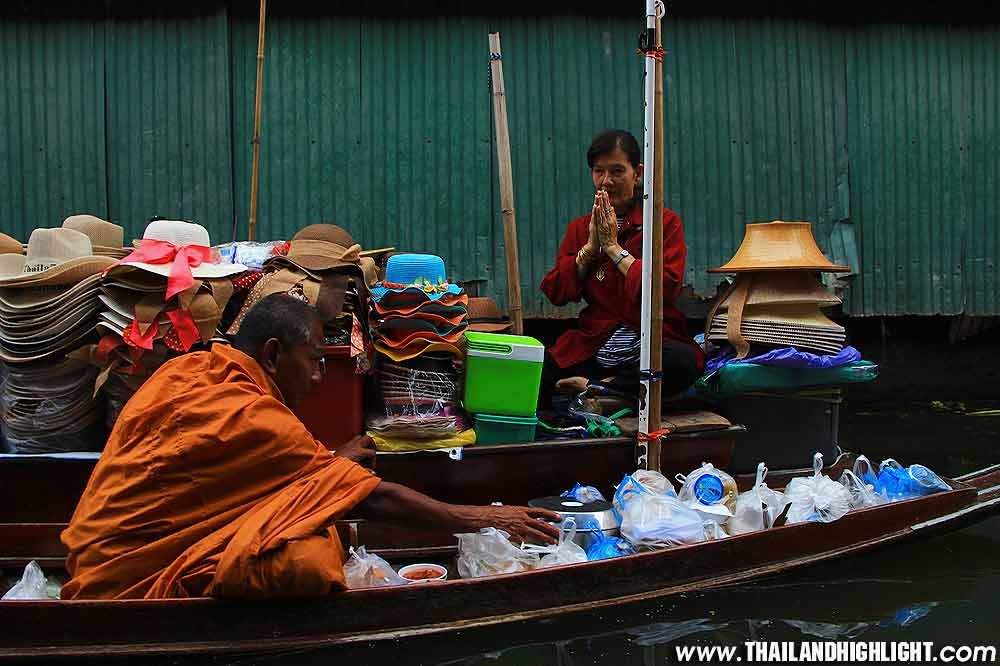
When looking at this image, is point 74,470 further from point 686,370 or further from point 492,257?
point 492,257

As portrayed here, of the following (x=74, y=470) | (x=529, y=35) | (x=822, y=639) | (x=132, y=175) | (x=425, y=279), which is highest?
(x=529, y=35)

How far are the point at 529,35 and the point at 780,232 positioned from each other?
283 centimetres

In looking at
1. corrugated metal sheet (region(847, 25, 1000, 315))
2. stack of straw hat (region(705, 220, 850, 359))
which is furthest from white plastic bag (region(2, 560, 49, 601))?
corrugated metal sheet (region(847, 25, 1000, 315))

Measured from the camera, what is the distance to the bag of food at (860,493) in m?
3.46

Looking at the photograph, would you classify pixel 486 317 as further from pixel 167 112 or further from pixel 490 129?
pixel 167 112

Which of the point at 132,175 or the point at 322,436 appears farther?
the point at 132,175

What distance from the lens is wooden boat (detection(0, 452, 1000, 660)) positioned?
231 cm

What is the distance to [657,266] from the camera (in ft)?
10.9

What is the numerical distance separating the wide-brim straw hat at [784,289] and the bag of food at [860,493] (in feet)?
2.49

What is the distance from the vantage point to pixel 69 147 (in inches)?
223

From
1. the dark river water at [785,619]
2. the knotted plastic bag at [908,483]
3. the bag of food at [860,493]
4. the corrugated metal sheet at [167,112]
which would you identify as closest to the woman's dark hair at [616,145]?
the bag of food at [860,493]

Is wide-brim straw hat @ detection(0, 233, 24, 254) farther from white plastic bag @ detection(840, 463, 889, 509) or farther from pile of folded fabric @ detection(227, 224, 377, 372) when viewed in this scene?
white plastic bag @ detection(840, 463, 889, 509)

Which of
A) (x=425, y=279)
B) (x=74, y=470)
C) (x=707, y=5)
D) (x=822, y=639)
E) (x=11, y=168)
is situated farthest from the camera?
(x=707, y=5)

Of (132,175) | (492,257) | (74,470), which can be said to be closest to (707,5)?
(492,257)
